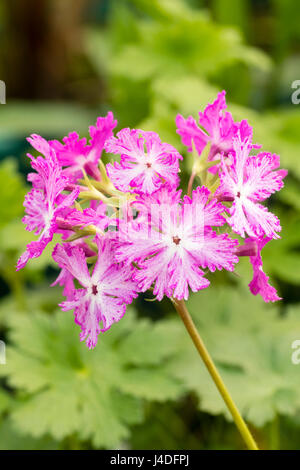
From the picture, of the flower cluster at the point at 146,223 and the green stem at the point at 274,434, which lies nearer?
the flower cluster at the point at 146,223

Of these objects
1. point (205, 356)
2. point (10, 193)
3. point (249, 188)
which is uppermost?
point (10, 193)

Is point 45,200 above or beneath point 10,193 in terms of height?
beneath

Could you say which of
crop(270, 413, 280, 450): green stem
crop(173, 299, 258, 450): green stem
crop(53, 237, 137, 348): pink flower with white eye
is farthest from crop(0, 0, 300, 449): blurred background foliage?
crop(53, 237, 137, 348): pink flower with white eye

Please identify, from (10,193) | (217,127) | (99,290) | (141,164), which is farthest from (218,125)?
(10,193)

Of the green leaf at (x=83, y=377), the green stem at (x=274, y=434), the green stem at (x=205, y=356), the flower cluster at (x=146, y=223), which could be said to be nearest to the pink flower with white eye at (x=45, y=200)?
the flower cluster at (x=146, y=223)

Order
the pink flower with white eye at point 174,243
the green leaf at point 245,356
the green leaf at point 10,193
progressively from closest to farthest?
the pink flower with white eye at point 174,243 → the green leaf at point 245,356 → the green leaf at point 10,193

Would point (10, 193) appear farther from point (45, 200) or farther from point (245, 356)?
point (45, 200)

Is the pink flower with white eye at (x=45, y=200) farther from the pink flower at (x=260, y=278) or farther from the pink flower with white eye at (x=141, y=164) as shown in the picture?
the pink flower at (x=260, y=278)

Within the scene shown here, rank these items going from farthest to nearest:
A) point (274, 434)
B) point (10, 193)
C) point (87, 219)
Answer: point (10, 193), point (274, 434), point (87, 219)
